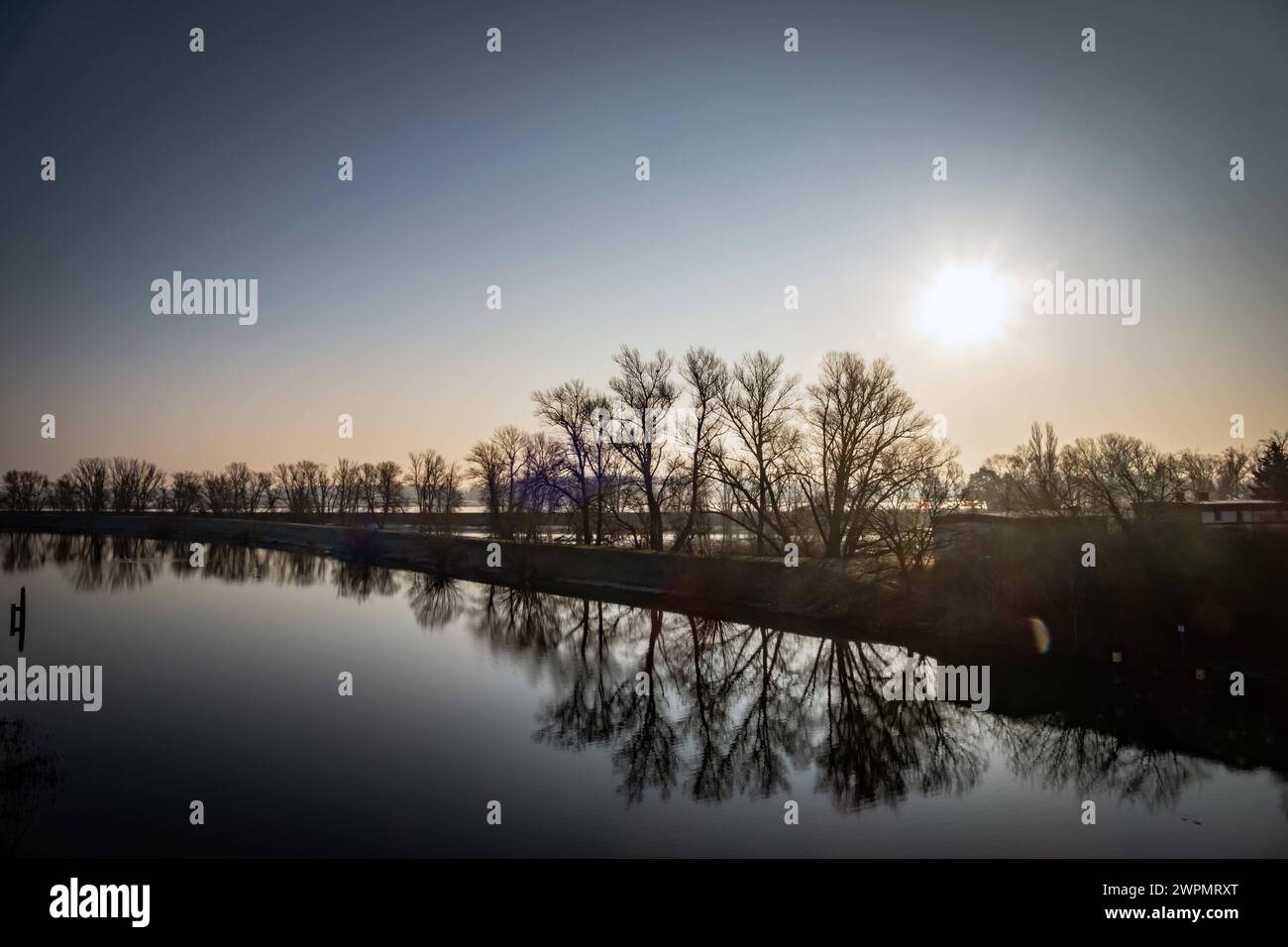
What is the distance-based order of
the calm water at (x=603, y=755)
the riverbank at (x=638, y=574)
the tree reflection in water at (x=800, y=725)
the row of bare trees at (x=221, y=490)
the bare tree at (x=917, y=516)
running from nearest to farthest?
1. the calm water at (x=603, y=755)
2. the tree reflection in water at (x=800, y=725)
3. the bare tree at (x=917, y=516)
4. the riverbank at (x=638, y=574)
5. the row of bare trees at (x=221, y=490)

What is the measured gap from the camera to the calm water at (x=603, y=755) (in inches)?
529

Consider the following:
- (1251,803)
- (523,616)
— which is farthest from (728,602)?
(1251,803)

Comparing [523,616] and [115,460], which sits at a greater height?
[115,460]

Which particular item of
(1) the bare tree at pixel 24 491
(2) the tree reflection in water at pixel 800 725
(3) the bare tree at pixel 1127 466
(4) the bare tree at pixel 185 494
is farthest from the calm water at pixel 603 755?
(1) the bare tree at pixel 24 491

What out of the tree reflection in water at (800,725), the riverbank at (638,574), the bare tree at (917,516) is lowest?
the tree reflection in water at (800,725)

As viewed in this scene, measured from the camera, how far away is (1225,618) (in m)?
25.0

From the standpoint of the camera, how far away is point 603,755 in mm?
17844

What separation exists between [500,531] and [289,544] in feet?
102

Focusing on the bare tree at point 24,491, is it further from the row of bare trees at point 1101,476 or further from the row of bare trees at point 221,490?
the row of bare trees at point 1101,476

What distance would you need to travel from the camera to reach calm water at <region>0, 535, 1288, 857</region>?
529 inches

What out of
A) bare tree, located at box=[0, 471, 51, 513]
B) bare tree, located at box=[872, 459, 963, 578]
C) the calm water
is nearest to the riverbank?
bare tree, located at box=[872, 459, 963, 578]

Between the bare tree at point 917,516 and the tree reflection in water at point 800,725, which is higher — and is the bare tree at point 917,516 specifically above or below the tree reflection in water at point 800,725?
above
